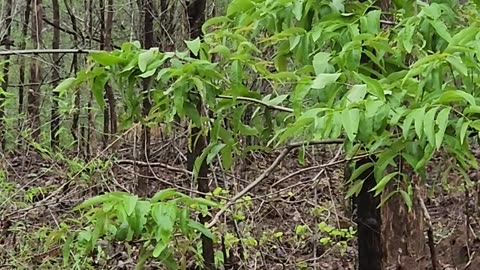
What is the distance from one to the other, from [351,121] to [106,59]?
750 millimetres

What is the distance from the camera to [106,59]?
1.95m

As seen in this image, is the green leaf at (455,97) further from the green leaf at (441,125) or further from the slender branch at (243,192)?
the slender branch at (243,192)

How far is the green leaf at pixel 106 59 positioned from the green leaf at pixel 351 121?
0.71 meters

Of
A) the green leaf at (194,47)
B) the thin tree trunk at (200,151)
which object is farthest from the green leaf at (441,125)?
the thin tree trunk at (200,151)

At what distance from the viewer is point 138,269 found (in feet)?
7.05

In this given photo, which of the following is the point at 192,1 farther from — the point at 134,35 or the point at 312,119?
the point at 134,35

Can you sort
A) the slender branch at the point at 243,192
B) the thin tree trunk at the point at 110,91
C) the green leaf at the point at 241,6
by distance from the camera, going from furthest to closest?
the thin tree trunk at the point at 110,91 → the slender branch at the point at 243,192 → the green leaf at the point at 241,6

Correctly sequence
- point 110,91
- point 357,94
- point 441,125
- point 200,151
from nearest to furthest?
point 441,125
point 357,94
point 200,151
point 110,91

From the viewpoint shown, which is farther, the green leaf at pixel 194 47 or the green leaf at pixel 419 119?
the green leaf at pixel 194 47

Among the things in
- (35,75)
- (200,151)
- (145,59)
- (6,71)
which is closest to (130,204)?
(145,59)

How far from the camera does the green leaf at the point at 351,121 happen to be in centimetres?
154

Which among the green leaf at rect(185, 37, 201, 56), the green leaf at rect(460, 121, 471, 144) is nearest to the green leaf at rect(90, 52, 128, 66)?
the green leaf at rect(185, 37, 201, 56)

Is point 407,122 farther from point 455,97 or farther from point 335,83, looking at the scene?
point 335,83

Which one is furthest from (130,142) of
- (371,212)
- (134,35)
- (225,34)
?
(225,34)
